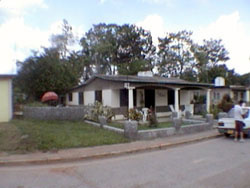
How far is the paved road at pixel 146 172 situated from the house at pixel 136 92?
774 centimetres

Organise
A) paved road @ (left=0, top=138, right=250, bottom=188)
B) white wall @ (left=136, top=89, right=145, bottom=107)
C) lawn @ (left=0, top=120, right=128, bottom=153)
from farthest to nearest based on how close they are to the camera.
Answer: white wall @ (left=136, top=89, right=145, bottom=107) < lawn @ (left=0, top=120, right=128, bottom=153) < paved road @ (left=0, top=138, right=250, bottom=188)

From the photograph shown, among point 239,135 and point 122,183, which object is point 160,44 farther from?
point 122,183

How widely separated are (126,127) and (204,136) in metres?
3.84

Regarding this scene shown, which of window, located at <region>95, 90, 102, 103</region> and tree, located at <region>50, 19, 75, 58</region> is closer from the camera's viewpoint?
window, located at <region>95, 90, 102, 103</region>

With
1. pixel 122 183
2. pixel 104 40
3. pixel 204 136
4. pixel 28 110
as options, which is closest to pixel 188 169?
pixel 122 183

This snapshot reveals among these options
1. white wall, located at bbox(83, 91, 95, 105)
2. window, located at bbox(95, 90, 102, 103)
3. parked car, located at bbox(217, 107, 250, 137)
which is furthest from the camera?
white wall, located at bbox(83, 91, 95, 105)

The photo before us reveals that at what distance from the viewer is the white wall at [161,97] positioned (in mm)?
18672

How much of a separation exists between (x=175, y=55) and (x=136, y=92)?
2341cm

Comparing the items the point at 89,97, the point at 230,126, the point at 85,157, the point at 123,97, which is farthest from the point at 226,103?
the point at 89,97

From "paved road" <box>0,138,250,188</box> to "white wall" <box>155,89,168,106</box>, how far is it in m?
11.5

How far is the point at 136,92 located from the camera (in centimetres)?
1748

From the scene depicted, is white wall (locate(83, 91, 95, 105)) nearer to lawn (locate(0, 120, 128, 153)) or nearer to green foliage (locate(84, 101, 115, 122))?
green foliage (locate(84, 101, 115, 122))

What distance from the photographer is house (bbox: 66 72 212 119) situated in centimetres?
1526

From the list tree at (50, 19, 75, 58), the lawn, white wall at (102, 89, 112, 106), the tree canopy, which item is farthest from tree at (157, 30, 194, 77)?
the lawn
